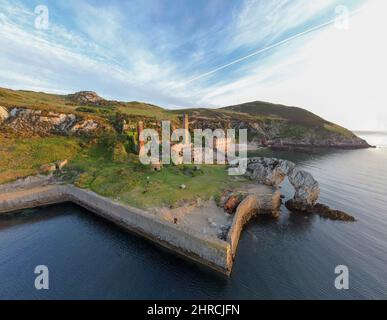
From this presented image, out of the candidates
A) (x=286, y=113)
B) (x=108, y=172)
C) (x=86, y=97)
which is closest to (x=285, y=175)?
(x=108, y=172)

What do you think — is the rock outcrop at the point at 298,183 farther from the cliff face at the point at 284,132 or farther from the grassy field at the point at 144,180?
the cliff face at the point at 284,132

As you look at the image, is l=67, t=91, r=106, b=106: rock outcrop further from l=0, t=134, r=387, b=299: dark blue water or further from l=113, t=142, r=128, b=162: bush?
l=0, t=134, r=387, b=299: dark blue water

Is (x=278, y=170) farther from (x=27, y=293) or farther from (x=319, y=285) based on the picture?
(x=27, y=293)

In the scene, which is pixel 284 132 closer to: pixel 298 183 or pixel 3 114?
pixel 298 183

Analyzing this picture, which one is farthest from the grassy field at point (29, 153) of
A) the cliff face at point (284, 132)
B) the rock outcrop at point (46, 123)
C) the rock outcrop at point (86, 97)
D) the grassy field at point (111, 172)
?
the cliff face at point (284, 132)

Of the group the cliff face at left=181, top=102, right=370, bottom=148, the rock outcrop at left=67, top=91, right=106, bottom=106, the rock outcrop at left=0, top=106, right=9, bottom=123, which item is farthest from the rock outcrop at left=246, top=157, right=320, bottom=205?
the rock outcrop at left=67, top=91, right=106, bottom=106
